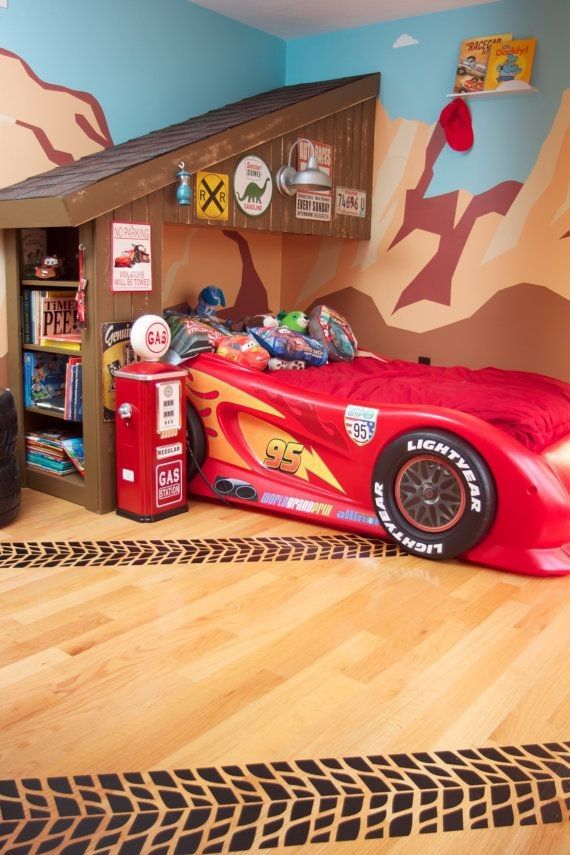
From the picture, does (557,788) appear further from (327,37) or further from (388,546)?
(327,37)

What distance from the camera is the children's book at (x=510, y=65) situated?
14.6 feet

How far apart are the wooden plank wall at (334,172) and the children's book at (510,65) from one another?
0.83 m

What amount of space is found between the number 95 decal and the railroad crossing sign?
4.05 ft

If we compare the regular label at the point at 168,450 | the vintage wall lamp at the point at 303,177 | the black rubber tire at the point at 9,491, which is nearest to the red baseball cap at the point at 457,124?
the vintage wall lamp at the point at 303,177

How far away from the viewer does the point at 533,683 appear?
92.3 inches

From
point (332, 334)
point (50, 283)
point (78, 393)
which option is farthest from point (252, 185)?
point (78, 393)

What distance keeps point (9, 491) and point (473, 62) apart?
366 centimetres

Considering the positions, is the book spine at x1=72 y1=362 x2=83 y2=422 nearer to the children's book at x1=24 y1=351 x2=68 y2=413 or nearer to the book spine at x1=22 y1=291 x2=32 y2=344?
the children's book at x1=24 y1=351 x2=68 y2=413

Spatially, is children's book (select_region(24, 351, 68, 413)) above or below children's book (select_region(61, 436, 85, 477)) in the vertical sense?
above

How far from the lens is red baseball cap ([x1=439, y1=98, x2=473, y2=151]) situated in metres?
4.74

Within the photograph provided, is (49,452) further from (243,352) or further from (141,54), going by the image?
(141,54)

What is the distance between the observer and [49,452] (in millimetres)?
4066

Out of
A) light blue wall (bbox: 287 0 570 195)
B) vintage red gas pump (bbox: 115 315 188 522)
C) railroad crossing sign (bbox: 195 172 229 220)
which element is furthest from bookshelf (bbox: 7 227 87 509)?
light blue wall (bbox: 287 0 570 195)

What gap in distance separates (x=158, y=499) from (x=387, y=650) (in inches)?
60.2
